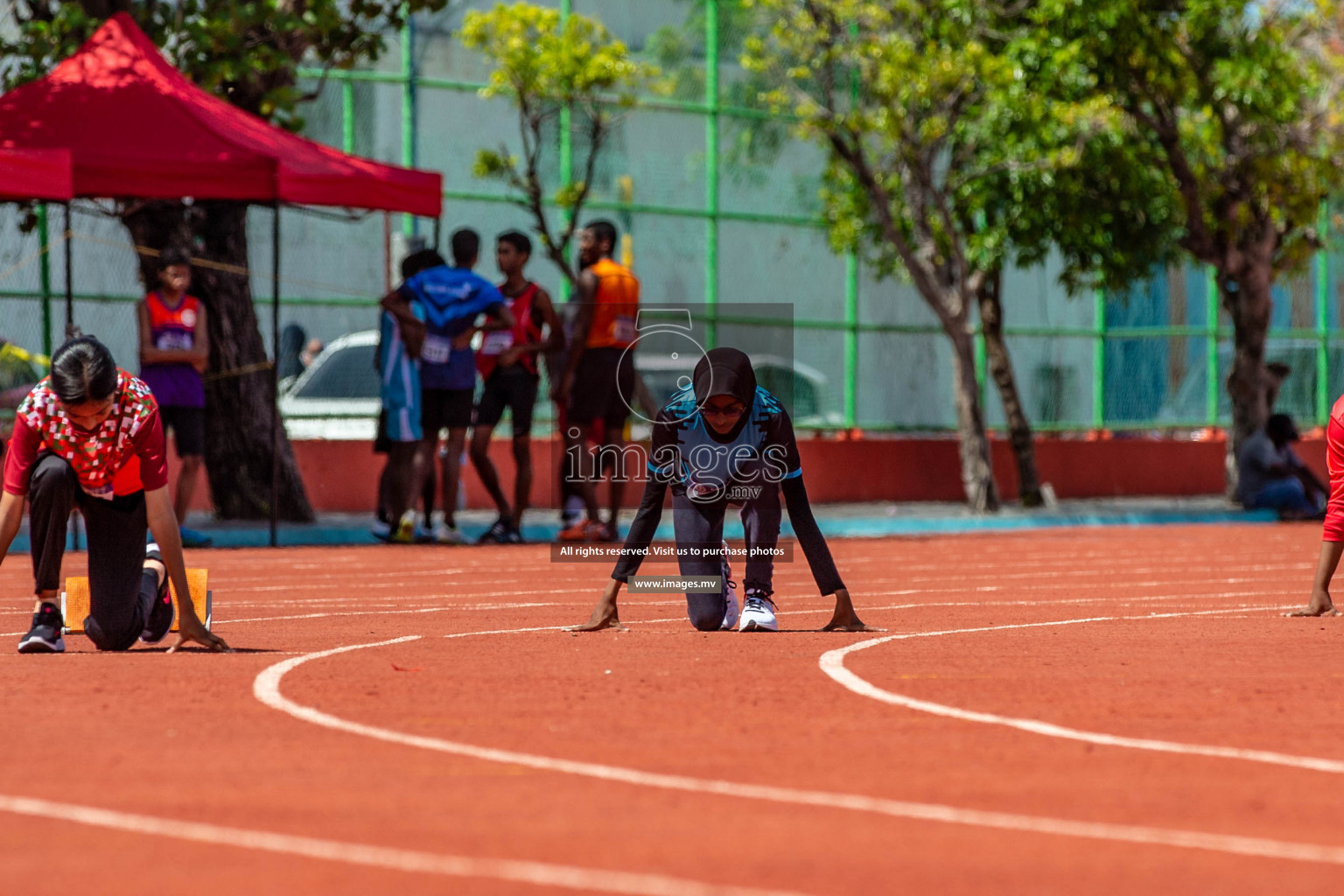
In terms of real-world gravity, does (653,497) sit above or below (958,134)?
below

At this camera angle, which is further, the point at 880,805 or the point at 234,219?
the point at 234,219

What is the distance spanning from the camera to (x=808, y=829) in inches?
192

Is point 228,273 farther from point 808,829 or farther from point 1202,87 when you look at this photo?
point 808,829

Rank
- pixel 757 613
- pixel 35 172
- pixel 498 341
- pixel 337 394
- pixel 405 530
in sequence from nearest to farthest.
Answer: pixel 757 613
pixel 35 172
pixel 498 341
pixel 405 530
pixel 337 394

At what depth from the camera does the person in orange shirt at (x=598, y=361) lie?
607 inches

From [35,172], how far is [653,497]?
Result: 7.13 m

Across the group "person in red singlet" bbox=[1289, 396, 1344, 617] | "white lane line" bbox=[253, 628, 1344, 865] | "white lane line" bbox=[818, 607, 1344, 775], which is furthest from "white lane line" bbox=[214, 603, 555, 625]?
"person in red singlet" bbox=[1289, 396, 1344, 617]

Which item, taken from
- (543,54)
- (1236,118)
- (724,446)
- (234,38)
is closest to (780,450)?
(724,446)

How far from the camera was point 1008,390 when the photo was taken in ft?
78.0

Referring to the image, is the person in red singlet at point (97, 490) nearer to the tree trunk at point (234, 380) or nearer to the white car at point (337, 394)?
the tree trunk at point (234, 380)

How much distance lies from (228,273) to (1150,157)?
10.4 m

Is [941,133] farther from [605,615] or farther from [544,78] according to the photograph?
[605,615]

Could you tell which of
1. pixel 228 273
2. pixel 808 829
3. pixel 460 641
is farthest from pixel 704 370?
pixel 228 273

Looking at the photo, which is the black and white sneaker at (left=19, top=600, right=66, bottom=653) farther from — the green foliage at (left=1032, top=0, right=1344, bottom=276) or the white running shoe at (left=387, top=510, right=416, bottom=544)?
the green foliage at (left=1032, top=0, right=1344, bottom=276)
